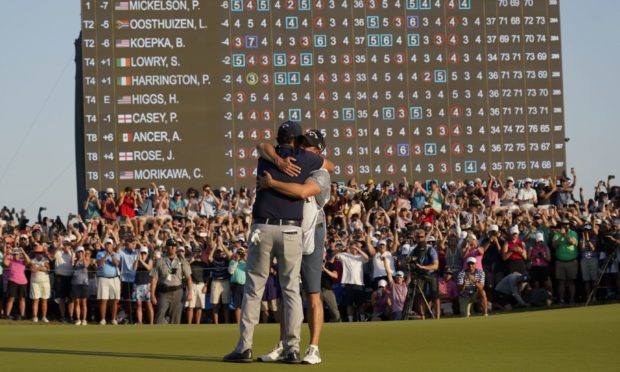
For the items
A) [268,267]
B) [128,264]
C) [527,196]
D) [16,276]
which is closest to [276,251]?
[268,267]

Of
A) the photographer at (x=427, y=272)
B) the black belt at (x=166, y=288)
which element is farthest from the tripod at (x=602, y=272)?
the black belt at (x=166, y=288)

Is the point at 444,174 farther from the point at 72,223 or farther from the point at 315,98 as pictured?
the point at 72,223

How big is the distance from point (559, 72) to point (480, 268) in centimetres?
1134

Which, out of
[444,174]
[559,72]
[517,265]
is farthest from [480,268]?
[559,72]

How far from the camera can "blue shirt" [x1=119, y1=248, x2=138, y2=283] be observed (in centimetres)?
2477

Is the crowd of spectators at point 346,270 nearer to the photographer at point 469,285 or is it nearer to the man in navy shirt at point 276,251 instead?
the photographer at point 469,285

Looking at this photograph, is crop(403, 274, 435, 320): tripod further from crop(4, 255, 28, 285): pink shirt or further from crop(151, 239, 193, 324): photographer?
crop(4, 255, 28, 285): pink shirt

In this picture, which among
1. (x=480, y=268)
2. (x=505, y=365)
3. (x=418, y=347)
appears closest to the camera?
(x=505, y=365)

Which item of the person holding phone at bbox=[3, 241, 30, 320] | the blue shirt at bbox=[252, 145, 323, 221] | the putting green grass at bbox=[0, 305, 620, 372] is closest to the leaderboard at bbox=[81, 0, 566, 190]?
the person holding phone at bbox=[3, 241, 30, 320]

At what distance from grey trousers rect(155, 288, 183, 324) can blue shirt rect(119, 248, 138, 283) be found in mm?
1277

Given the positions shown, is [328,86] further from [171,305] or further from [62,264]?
[171,305]

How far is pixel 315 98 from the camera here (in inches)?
1275

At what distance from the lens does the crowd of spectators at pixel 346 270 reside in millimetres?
23719

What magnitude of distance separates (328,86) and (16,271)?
444 inches
